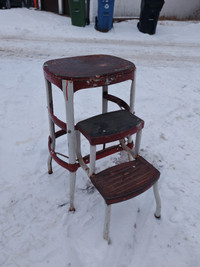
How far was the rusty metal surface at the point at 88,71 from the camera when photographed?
56.2 inches

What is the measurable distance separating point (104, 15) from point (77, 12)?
1110 millimetres

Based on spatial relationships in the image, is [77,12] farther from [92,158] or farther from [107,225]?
[107,225]

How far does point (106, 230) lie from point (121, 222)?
0.24 m

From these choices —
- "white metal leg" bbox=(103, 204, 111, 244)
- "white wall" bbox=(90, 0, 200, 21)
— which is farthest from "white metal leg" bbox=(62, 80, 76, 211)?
"white wall" bbox=(90, 0, 200, 21)

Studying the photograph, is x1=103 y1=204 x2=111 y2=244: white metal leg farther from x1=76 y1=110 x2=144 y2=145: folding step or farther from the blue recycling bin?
the blue recycling bin

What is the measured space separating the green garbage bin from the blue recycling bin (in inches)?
23.1

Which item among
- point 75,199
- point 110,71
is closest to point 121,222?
point 75,199

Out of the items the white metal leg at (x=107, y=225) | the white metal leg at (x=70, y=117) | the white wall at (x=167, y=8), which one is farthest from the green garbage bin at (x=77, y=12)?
the white metal leg at (x=107, y=225)

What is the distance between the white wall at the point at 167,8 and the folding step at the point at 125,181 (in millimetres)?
8736

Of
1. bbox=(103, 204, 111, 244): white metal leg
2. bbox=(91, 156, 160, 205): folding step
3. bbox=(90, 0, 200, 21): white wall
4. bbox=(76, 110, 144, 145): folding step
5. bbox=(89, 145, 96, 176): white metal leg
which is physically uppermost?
bbox=(90, 0, 200, 21): white wall

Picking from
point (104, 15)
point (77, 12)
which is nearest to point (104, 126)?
point (104, 15)

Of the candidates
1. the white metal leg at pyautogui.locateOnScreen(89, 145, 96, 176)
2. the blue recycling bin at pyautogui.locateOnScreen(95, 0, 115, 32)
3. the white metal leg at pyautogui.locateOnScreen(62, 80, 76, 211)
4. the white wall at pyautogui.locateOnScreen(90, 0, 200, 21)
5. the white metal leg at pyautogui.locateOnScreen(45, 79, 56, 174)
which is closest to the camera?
the white metal leg at pyautogui.locateOnScreen(62, 80, 76, 211)

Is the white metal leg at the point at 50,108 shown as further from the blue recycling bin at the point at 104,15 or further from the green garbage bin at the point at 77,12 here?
the green garbage bin at the point at 77,12

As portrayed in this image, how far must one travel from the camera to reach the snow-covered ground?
5.16 feet
